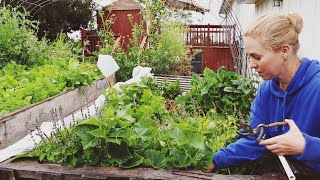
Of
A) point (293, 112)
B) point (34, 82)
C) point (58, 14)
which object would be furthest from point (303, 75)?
point (58, 14)

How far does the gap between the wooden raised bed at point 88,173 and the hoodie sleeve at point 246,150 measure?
0.31 feet

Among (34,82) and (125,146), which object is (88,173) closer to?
(125,146)

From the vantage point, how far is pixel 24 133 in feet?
14.3

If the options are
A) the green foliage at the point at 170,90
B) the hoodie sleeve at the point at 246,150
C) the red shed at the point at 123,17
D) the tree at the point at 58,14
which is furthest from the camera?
the red shed at the point at 123,17

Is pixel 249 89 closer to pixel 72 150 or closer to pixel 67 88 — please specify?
pixel 72 150

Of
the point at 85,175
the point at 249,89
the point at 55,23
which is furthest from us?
the point at 55,23

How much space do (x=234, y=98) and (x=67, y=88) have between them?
2.71 meters

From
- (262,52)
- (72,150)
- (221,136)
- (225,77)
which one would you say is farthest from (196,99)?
(262,52)

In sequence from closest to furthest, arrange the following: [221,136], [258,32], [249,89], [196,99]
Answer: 1. [258,32]
2. [221,136]
3. [249,89]
4. [196,99]

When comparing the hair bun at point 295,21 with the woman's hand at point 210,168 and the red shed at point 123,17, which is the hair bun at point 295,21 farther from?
the red shed at point 123,17

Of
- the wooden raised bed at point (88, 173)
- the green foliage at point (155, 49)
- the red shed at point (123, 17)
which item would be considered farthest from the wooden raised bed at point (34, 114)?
the red shed at point (123, 17)

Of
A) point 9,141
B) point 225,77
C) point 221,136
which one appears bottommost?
point 9,141

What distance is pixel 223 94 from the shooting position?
417 cm

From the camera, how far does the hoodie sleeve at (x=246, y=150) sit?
7.26ft
